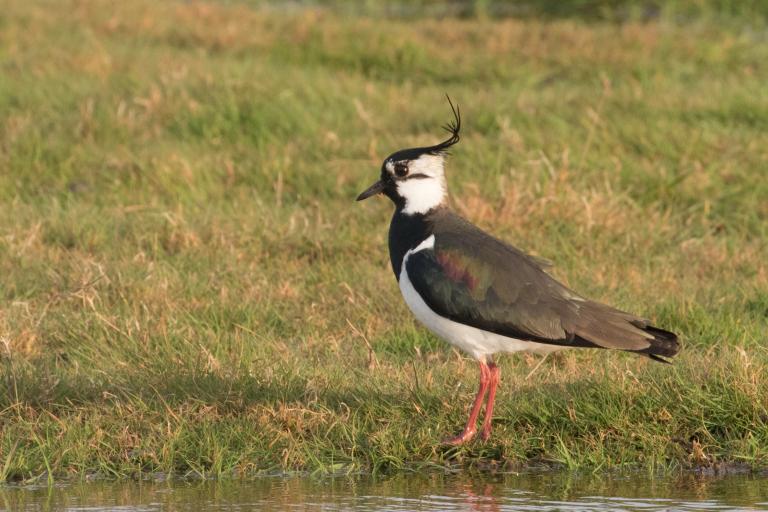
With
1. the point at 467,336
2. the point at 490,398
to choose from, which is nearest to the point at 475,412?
the point at 490,398

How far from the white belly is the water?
22.4 inches

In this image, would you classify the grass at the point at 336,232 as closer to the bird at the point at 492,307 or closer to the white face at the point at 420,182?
the bird at the point at 492,307

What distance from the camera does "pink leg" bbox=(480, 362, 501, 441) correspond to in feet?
18.9

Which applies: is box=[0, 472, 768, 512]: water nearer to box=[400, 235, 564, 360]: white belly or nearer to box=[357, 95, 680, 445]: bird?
box=[357, 95, 680, 445]: bird

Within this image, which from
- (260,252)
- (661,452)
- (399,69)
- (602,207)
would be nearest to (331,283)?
(260,252)

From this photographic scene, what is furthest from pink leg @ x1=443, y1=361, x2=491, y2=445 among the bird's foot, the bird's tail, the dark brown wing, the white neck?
the white neck

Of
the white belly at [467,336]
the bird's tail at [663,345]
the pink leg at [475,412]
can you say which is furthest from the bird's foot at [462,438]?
the bird's tail at [663,345]

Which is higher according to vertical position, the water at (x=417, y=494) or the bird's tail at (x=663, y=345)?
the bird's tail at (x=663, y=345)

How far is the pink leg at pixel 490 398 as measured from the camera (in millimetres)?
5750

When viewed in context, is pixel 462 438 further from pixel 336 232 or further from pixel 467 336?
pixel 336 232

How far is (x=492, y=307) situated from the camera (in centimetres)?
576

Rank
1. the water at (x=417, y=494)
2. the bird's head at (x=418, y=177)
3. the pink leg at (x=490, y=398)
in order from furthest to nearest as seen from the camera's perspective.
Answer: the bird's head at (x=418, y=177), the pink leg at (x=490, y=398), the water at (x=417, y=494)

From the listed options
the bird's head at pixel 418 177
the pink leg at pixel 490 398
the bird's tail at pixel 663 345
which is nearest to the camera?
the bird's tail at pixel 663 345

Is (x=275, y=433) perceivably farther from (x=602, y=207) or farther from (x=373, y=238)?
(x=602, y=207)
